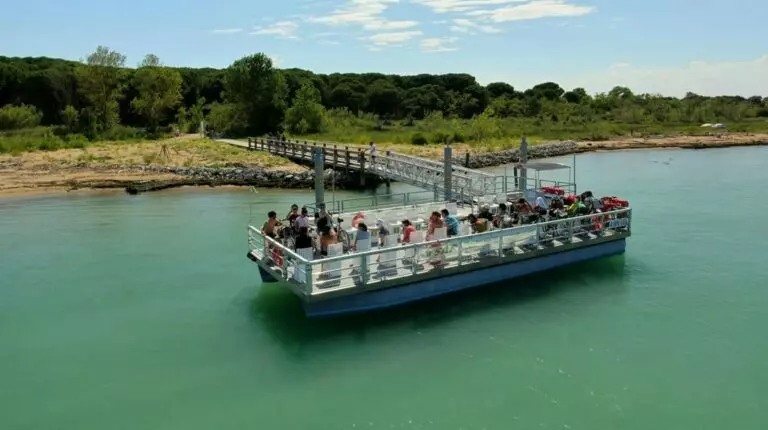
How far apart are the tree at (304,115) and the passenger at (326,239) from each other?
5617cm

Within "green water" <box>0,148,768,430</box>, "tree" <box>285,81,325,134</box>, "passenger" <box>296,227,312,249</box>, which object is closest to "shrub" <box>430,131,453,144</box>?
"tree" <box>285,81,325,134</box>

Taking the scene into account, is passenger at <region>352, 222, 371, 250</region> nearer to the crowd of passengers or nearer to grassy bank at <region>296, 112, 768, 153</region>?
the crowd of passengers

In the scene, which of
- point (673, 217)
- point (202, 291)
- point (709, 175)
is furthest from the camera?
point (709, 175)

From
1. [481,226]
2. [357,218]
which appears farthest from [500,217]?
[357,218]

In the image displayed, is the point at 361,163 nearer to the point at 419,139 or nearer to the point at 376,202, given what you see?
the point at 376,202

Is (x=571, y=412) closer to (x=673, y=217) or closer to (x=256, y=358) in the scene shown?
(x=256, y=358)

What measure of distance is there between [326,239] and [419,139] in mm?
52717

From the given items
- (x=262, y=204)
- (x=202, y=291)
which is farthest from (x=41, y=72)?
(x=202, y=291)

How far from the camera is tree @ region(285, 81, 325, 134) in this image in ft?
236

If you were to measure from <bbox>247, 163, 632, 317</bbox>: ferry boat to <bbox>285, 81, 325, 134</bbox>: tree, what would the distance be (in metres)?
52.1

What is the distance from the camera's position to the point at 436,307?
1730cm

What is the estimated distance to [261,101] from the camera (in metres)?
73.9

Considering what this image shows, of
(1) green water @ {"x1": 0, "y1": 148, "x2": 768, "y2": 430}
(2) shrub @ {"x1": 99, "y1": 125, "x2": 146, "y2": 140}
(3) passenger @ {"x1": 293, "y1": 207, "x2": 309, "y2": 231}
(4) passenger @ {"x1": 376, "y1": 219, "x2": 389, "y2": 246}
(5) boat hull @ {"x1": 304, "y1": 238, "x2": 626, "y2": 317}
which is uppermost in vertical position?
(2) shrub @ {"x1": 99, "y1": 125, "x2": 146, "y2": 140}

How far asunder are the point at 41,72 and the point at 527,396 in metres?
90.4
